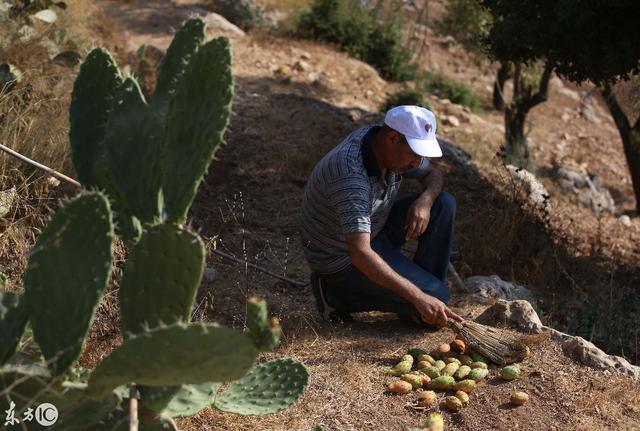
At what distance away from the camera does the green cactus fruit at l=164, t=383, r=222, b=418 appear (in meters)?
2.35

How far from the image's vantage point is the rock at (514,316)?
378 centimetres

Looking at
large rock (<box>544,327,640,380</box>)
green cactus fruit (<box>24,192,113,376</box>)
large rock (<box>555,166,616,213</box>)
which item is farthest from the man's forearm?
large rock (<box>555,166,616,213</box>)

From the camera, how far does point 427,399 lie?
3.12 metres

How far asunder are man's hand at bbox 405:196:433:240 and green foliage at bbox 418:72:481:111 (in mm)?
8027

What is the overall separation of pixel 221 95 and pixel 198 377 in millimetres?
754

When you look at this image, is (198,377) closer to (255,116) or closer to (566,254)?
(566,254)

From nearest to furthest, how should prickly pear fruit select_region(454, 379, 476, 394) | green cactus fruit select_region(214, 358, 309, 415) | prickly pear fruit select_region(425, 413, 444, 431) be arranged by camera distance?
green cactus fruit select_region(214, 358, 309, 415) < prickly pear fruit select_region(425, 413, 444, 431) < prickly pear fruit select_region(454, 379, 476, 394)

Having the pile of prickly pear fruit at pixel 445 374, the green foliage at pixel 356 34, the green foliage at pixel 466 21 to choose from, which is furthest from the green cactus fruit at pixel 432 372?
the green foliage at pixel 356 34

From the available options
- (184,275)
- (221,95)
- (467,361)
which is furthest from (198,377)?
(467,361)

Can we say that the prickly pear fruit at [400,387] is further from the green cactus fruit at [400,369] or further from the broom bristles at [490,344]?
the broom bristles at [490,344]

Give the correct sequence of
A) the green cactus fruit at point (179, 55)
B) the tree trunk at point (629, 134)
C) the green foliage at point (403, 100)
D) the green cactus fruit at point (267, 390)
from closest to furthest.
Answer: the green cactus fruit at point (179, 55) → the green cactus fruit at point (267, 390) → the tree trunk at point (629, 134) → the green foliage at point (403, 100)

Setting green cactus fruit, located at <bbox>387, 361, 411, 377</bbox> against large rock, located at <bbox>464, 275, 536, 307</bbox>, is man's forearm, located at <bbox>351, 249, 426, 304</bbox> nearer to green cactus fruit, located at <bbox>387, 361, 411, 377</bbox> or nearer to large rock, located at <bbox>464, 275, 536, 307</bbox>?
green cactus fruit, located at <bbox>387, 361, 411, 377</bbox>

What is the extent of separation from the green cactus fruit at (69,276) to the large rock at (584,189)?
735 cm

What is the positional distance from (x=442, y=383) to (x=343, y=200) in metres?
0.84
